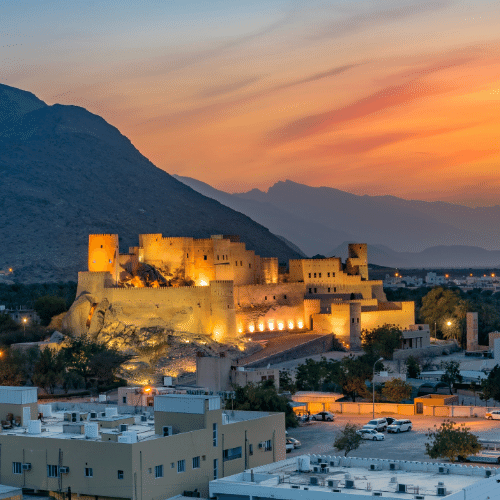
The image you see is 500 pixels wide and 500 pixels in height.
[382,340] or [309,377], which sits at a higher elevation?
[382,340]

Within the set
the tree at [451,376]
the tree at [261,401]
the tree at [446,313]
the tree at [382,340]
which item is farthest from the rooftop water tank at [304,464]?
the tree at [446,313]

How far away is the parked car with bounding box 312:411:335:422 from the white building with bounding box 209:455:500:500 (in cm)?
2051

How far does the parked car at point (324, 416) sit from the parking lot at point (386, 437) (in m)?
0.34

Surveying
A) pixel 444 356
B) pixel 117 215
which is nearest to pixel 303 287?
pixel 444 356

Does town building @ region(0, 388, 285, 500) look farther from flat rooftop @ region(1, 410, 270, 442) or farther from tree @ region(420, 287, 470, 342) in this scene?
tree @ region(420, 287, 470, 342)

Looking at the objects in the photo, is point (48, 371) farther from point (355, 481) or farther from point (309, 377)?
point (355, 481)

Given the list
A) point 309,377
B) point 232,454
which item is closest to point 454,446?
point 232,454

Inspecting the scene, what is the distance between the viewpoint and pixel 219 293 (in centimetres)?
6669

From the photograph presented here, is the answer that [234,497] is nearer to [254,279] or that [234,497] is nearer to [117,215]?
[254,279]

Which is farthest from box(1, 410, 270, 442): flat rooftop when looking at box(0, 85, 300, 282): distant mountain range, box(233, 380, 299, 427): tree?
box(0, 85, 300, 282): distant mountain range

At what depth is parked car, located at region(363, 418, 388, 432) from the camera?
1871 inches

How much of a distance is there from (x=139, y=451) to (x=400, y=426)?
2145 centimetres

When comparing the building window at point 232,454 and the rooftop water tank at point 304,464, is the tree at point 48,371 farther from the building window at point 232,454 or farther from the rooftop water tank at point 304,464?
the rooftop water tank at point 304,464

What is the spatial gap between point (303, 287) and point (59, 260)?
84836 mm
